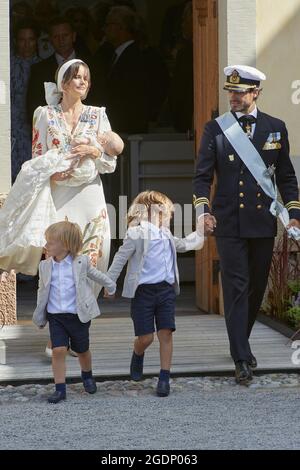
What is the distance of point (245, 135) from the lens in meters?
8.32

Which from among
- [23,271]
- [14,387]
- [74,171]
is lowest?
[14,387]

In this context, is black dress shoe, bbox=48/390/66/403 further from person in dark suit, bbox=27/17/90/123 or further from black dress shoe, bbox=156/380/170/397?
person in dark suit, bbox=27/17/90/123

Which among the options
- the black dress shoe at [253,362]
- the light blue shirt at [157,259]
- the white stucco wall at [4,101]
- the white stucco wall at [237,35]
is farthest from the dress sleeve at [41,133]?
the white stucco wall at [237,35]

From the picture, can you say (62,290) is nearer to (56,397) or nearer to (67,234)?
(67,234)

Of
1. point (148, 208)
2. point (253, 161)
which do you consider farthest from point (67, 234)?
point (253, 161)

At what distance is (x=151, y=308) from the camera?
26.2 ft

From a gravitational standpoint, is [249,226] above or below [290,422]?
above

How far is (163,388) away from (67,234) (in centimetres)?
101

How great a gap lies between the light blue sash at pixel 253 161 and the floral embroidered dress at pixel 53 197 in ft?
2.75

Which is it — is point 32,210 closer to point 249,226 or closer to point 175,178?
point 249,226

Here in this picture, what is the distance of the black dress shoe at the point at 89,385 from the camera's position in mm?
7965

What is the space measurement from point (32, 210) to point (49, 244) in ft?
2.28

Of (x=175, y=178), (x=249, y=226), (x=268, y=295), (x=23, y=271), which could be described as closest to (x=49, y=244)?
(x=23, y=271)

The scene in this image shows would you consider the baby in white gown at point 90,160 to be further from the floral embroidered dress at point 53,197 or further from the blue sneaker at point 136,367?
the blue sneaker at point 136,367
